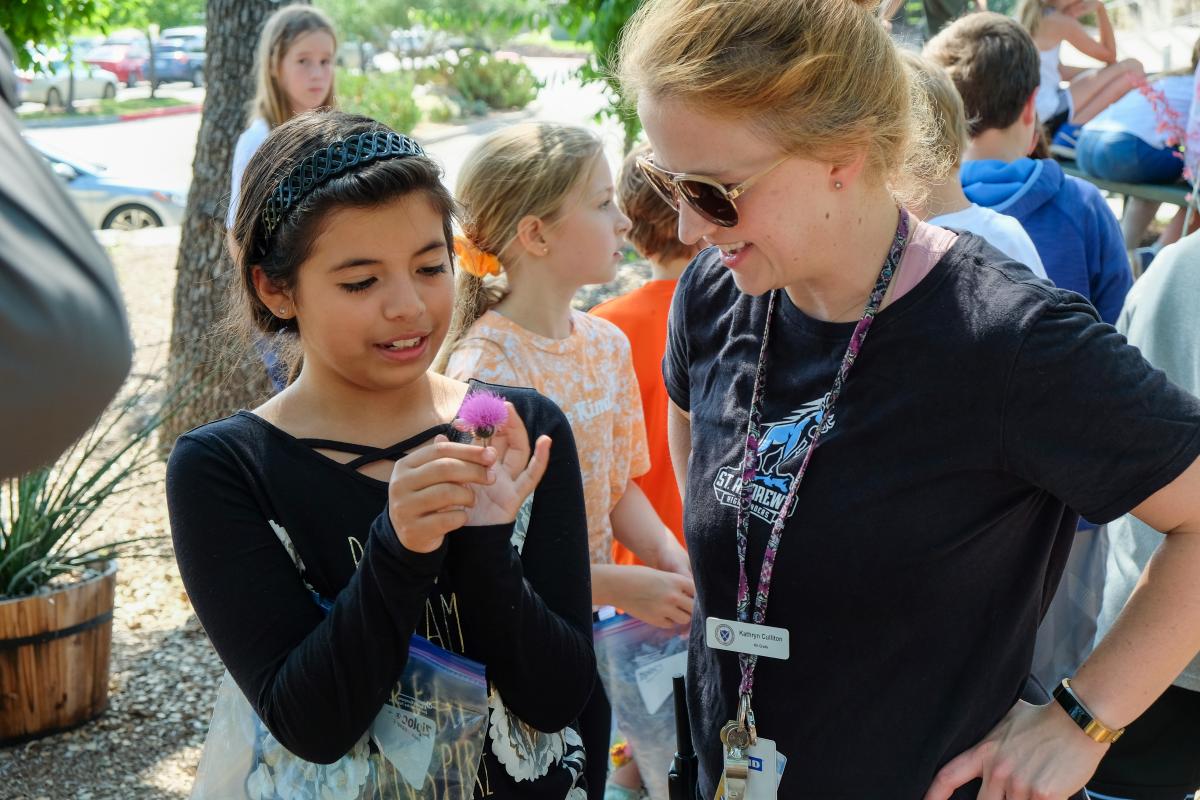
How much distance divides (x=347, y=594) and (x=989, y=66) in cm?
295

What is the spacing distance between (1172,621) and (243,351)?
5.79ft

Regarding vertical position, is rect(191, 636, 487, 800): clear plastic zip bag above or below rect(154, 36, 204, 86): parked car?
above

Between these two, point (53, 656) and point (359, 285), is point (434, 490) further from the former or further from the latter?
point (53, 656)

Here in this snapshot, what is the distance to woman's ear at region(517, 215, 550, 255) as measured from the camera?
3.00 meters

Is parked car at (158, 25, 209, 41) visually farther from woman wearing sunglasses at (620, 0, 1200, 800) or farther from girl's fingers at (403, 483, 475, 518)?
girl's fingers at (403, 483, 475, 518)

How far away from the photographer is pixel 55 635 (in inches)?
156

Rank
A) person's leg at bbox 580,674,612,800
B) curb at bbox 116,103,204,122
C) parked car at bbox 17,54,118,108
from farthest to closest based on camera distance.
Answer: parked car at bbox 17,54,118,108 → curb at bbox 116,103,204,122 → person's leg at bbox 580,674,612,800

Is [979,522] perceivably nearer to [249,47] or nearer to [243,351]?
[243,351]

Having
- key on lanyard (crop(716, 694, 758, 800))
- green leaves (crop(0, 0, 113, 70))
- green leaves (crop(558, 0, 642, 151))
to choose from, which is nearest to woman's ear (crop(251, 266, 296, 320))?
key on lanyard (crop(716, 694, 758, 800))

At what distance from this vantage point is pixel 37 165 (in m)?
0.89

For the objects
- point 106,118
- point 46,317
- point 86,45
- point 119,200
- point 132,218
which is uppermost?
point 46,317

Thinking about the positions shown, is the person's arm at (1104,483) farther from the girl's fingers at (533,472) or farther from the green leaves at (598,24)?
the green leaves at (598,24)

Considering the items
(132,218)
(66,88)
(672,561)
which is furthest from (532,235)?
(66,88)

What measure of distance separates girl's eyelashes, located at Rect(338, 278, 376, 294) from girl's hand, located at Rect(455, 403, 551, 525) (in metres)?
0.37
